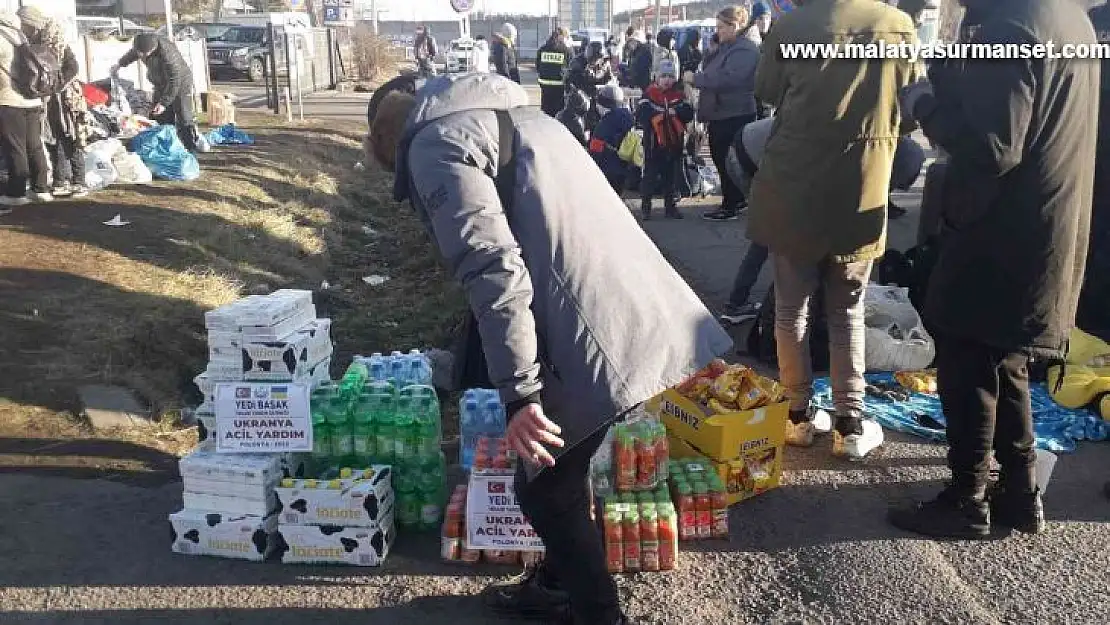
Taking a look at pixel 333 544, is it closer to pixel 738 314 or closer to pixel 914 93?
pixel 914 93

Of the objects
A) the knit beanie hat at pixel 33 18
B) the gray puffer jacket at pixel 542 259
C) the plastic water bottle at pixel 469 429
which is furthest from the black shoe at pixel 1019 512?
the knit beanie hat at pixel 33 18

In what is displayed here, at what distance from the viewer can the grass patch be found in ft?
17.6

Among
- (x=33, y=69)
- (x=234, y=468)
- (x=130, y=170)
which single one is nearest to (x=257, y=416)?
(x=234, y=468)

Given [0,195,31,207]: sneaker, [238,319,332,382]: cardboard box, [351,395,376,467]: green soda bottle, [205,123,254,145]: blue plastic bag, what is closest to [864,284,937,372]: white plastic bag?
[351,395,376,467]: green soda bottle

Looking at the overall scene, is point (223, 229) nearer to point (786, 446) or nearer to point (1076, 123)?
point (786, 446)

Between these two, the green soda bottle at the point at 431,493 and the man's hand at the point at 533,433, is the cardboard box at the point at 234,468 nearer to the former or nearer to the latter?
the green soda bottle at the point at 431,493

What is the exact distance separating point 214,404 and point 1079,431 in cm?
416

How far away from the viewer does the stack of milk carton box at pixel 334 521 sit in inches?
141

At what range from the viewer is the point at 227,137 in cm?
1398

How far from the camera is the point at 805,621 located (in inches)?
127

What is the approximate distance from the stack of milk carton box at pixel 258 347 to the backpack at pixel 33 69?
599 centimetres

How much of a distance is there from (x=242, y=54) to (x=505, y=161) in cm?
2762

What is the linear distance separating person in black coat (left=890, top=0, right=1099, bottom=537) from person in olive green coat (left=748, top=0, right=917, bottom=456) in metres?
0.44

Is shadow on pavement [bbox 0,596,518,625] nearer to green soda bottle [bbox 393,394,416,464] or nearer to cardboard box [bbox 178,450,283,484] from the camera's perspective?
cardboard box [bbox 178,450,283,484]
